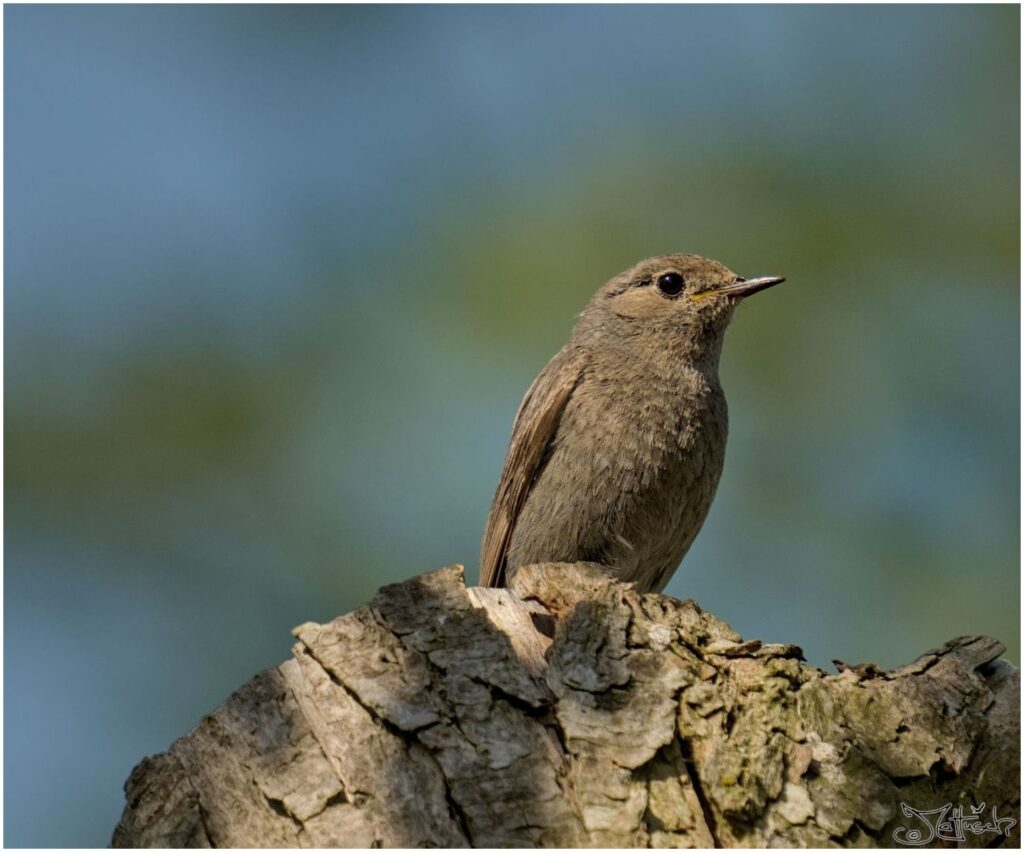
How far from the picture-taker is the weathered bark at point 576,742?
11.8 ft

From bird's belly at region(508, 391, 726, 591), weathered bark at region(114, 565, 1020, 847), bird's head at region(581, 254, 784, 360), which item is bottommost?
weathered bark at region(114, 565, 1020, 847)

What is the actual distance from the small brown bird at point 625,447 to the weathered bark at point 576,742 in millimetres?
2350

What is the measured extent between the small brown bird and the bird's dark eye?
49 millimetres

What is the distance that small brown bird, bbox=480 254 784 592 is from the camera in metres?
6.56

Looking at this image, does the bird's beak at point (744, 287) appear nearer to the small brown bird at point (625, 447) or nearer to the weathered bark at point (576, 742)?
the small brown bird at point (625, 447)

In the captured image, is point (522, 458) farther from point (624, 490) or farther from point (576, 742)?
point (576, 742)

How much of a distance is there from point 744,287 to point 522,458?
1798 mm

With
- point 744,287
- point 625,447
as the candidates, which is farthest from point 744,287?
point 625,447

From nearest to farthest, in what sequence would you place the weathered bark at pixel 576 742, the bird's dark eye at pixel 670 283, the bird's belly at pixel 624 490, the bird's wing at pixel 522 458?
the weathered bark at pixel 576 742 < the bird's belly at pixel 624 490 < the bird's wing at pixel 522 458 < the bird's dark eye at pixel 670 283

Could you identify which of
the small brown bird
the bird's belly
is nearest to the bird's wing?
the small brown bird

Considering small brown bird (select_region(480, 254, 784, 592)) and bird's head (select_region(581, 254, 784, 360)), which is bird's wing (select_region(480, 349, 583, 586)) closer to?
small brown bird (select_region(480, 254, 784, 592))

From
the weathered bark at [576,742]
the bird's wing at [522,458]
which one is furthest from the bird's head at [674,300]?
the weathered bark at [576,742]

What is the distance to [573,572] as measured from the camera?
4.50 m

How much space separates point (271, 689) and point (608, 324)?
4.15m
